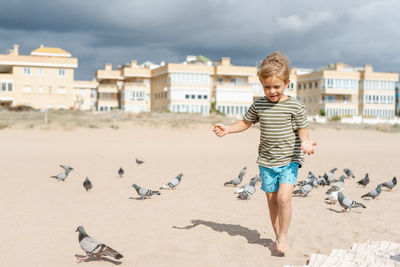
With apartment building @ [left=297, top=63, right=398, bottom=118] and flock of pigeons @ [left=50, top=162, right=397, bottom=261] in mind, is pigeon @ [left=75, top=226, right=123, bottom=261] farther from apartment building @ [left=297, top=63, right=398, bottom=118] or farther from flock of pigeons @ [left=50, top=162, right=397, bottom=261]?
apartment building @ [left=297, top=63, right=398, bottom=118]

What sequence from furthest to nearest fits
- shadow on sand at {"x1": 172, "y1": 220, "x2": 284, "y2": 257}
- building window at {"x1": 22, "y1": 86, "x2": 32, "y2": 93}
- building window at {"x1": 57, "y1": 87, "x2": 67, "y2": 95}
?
1. building window at {"x1": 57, "y1": 87, "x2": 67, "y2": 95}
2. building window at {"x1": 22, "y1": 86, "x2": 32, "y2": 93}
3. shadow on sand at {"x1": 172, "y1": 220, "x2": 284, "y2": 257}

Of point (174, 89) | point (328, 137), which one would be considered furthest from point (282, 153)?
point (174, 89)

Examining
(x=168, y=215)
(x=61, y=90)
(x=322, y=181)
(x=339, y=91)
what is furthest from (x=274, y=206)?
(x=339, y=91)

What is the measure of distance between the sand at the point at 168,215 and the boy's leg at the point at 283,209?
200 mm

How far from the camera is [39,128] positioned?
27.1 m

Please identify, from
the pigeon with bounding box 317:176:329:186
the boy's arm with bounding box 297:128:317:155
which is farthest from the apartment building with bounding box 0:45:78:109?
the boy's arm with bounding box 297:128:317:155

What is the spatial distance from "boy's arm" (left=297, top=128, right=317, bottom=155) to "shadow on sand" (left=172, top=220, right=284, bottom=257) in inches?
57.1

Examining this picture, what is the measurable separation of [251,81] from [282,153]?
225 ft

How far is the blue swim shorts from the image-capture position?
5.48 metres

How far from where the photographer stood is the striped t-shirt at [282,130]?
5.44 metres

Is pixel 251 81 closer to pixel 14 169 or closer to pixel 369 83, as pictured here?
pixel 369 83

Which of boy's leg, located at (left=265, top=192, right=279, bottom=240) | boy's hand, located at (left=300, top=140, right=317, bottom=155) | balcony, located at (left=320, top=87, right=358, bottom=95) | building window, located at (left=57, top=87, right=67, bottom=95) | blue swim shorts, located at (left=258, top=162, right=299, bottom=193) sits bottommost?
boy's leg, located at (left=265, top=192, right=279, bottom=240)

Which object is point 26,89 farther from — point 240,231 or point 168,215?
point 240,231

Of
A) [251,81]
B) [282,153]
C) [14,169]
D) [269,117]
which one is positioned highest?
[251,81]
